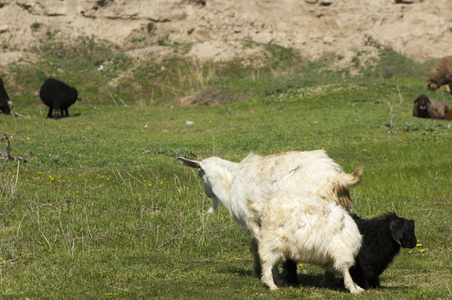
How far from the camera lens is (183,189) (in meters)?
12.0

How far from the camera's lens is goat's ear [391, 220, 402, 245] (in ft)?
21.9

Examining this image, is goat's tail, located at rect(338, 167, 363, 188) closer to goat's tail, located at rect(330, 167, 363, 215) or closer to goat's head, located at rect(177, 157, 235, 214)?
goat's tail, located at rect(330, 167, 363, 215)

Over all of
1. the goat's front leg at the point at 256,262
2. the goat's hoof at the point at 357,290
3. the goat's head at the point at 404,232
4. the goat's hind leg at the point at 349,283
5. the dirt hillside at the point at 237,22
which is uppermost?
the goat's head at the point at 404,232

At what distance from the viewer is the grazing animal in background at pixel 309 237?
21.1 feet

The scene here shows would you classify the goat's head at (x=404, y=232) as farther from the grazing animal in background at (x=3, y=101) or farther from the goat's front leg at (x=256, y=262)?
the grazing animal in background at (x=3, y=101)

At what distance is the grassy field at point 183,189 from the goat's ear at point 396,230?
644 mm

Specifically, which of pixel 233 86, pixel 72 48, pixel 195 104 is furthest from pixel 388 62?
pixel 72 48

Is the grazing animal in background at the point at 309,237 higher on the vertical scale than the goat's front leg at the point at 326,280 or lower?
higher

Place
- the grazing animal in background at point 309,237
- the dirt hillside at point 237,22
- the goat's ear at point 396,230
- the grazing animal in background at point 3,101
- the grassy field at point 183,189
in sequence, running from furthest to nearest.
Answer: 1. the dirt hillside at point 237,22
2. the grazing animal in background at point 3,101
3. the grassy field at point 183,189
4. the goat's ear at point 396,230
5. the grazing animal in background at point 309,237

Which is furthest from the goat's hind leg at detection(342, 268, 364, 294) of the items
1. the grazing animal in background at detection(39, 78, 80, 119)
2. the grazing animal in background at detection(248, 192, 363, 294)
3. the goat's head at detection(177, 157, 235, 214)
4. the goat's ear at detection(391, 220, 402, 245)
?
the grazing animal in background at detection(39, 78, 80, 119)

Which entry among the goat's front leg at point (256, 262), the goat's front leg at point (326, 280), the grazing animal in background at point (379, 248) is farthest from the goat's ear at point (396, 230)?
the goat's front leg at point (256, 262)

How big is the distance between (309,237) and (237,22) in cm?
4165

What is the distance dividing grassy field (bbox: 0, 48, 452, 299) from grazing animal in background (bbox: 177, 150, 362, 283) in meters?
0.92

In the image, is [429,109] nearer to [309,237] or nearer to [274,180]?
[274,180]
